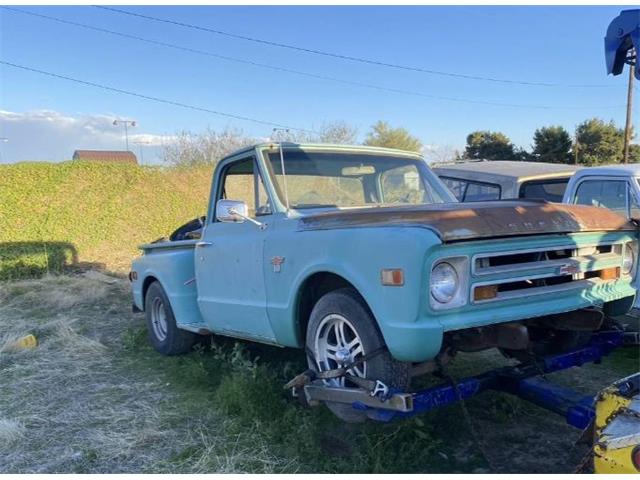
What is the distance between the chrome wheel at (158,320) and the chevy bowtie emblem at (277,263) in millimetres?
2731

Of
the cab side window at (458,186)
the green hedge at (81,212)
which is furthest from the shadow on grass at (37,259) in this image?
the cab side window at (458,186)

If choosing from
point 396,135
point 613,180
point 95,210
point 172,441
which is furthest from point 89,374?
point 396,135

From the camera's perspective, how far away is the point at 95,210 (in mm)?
15086

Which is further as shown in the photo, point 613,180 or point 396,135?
point 396,135

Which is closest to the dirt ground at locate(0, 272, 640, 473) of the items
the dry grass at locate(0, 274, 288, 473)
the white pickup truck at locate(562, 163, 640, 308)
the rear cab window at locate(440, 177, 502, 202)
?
the dry grass at locate(0, 274, 288, 473)

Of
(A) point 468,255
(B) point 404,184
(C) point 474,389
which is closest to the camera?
(A) point 468,255

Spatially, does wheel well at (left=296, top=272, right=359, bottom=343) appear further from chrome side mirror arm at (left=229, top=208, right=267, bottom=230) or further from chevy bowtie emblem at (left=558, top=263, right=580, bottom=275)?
chevy bowtie emblem at (left=558, top=263, right=580, bottom=275)

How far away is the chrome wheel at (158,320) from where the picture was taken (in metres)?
6.32

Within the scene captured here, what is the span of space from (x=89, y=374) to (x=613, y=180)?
5.94m

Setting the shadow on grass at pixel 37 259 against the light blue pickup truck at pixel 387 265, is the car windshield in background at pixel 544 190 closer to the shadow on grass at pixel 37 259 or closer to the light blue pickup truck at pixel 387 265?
the light blue pickup truck at pixel 387 265

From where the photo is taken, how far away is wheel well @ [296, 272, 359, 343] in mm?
3609

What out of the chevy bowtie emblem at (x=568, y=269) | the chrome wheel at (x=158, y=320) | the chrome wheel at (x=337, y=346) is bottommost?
the chrome wheel at (x=158, y=320)

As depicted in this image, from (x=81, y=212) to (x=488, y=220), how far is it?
544 inches
